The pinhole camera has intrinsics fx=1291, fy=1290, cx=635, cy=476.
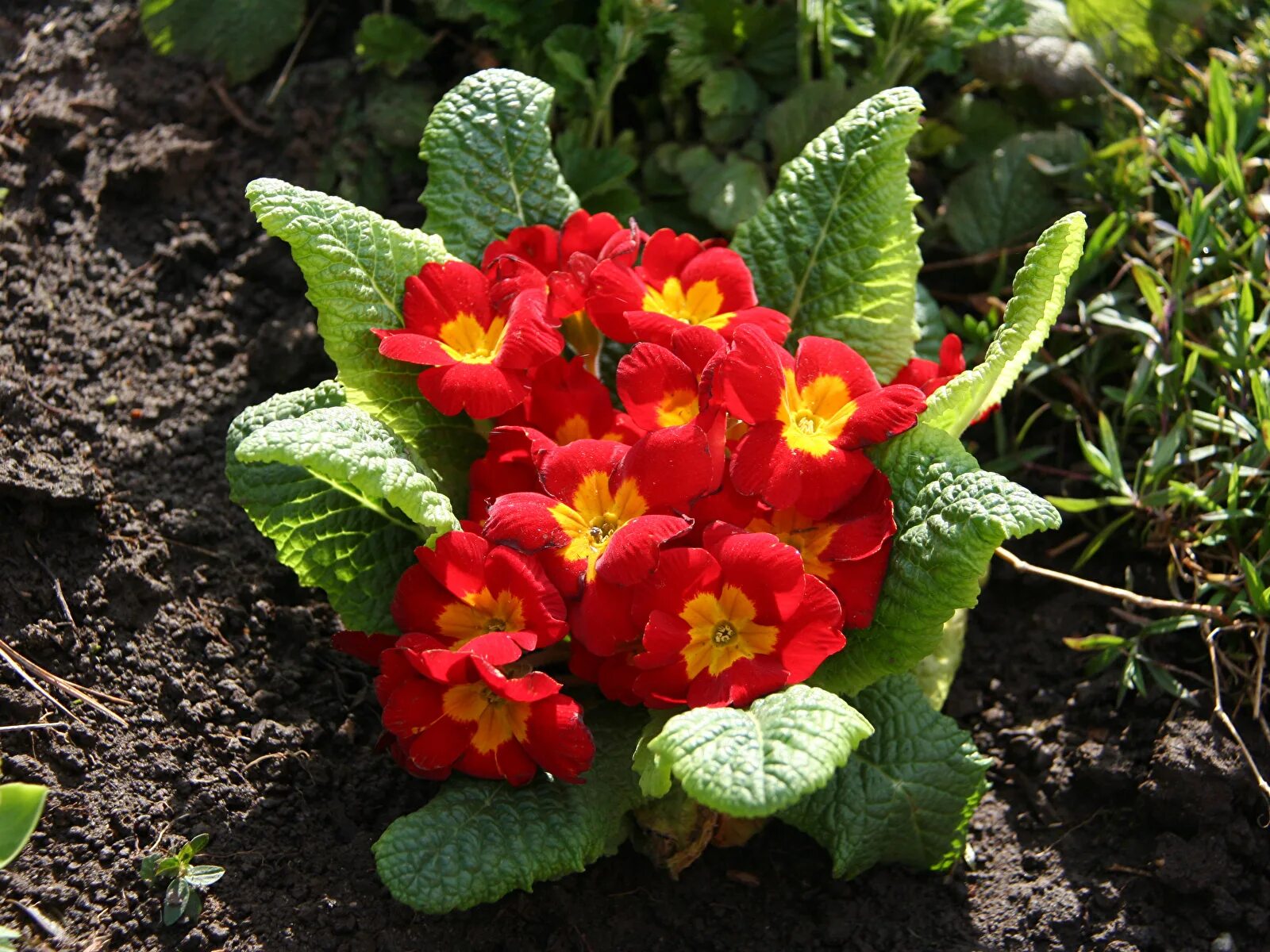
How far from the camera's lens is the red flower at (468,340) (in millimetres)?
2014

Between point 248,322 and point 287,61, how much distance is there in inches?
30.2

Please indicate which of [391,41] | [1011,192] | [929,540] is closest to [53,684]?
[929,540]

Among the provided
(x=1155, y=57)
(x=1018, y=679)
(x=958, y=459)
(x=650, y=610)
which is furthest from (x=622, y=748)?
(x=1155, y=57)

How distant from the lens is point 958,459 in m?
1.95

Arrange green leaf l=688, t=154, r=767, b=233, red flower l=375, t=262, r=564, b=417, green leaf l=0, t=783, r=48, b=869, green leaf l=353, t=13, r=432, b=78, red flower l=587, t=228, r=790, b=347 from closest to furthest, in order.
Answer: green leaf l=0, t=783, r=48, b=869 < red flower l=375, t=262, r=564, b=417 < red flower l=587, t=228, r=790, b=347 < green leaf l=688, t=154, r=767, b=233 < green leaf l=353, t=13, r=432, b=78

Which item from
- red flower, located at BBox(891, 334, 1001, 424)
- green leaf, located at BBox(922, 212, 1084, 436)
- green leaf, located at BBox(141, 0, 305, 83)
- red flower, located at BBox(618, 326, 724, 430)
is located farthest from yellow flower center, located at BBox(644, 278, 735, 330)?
green leaf, located at BBox(141, 0, 305, 83)

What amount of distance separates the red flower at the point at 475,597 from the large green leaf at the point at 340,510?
5 centimetres

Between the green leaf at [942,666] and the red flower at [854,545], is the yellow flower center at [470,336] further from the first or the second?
the green leaf at [942,666]

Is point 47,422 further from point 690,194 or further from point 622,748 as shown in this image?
point 690,194

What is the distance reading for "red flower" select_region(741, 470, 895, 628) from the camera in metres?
1.96

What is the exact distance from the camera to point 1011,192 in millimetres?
2973

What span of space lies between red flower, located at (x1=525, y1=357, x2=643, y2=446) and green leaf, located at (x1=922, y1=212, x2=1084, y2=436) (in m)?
0.52

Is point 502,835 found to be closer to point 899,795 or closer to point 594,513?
point 594,513

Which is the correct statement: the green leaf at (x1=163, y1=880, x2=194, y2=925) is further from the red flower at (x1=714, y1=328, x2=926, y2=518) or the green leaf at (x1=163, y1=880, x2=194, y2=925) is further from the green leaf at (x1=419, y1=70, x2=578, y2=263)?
the green leaf at (x1=419, y1=70, x2=578, y2=263)
